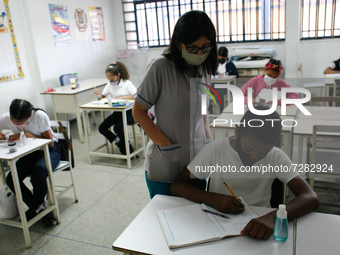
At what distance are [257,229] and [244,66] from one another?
4797mm

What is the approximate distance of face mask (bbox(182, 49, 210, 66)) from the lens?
123 centimetres

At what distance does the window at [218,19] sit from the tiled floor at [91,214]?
3732 mm

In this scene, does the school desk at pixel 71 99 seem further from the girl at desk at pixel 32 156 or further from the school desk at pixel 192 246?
the school desk at pixel 192 246

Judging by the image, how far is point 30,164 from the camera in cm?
227

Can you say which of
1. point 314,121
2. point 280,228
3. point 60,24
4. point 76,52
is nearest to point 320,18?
point 314,121

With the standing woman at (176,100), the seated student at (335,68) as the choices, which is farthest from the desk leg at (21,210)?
the seated student at (335,68)

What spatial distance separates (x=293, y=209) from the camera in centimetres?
105

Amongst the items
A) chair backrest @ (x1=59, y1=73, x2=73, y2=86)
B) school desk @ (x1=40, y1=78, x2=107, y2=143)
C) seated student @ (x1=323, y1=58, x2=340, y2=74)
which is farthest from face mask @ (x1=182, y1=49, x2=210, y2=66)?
seated student @ (x1=323, y1=58, x2=340, y2=74)

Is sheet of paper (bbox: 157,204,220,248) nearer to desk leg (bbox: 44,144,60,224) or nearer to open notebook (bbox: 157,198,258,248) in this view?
open notebook (bbox: 157,198,258,248)

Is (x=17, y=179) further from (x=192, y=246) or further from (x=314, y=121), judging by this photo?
(x=314, y=121)

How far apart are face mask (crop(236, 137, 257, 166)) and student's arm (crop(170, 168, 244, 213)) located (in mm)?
181

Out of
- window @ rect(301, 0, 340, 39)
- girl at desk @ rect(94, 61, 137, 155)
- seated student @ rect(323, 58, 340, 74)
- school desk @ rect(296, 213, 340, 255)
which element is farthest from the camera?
window @ rect(301, 0, 340, 39)

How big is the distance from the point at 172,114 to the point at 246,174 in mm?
421

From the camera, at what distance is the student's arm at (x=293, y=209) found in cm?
96
